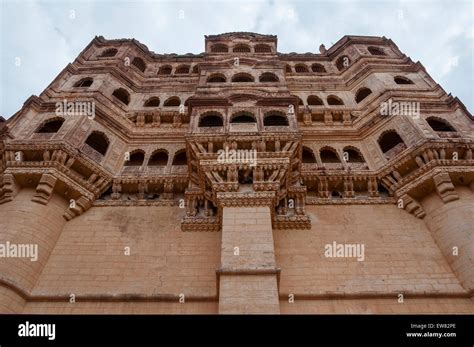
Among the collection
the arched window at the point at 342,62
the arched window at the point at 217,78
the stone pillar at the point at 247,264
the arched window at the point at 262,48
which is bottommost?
the stone pillar at the point at 247,264

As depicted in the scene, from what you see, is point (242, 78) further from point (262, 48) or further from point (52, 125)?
point (52, 125)

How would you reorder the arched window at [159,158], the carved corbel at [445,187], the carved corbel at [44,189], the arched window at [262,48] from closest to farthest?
the carved corbel at [44,189]
the carved corbel at [445,187]
the arched window at [159,158]
the arched window at [262,48]

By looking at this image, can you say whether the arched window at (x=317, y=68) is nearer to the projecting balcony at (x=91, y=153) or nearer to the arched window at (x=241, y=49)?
the arched window at (x=241, y=49)

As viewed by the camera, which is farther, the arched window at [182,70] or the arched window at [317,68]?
the arched window at [317,68]

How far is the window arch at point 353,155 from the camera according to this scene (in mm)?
18078

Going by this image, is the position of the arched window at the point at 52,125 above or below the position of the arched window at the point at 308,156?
above

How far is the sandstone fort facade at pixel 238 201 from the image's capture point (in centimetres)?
1206

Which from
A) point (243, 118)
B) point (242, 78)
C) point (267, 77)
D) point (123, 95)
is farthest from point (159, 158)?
point (267, 77)

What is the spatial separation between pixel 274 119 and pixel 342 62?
11.2 meters

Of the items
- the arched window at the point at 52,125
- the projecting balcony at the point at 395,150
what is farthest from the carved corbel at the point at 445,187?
the arched window at the point at 52,125

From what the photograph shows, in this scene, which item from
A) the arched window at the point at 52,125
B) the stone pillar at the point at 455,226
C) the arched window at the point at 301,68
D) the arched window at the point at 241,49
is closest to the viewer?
the stone pillar at the point at 455,226

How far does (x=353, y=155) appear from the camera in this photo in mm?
18516

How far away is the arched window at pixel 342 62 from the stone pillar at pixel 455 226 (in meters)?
12.8
